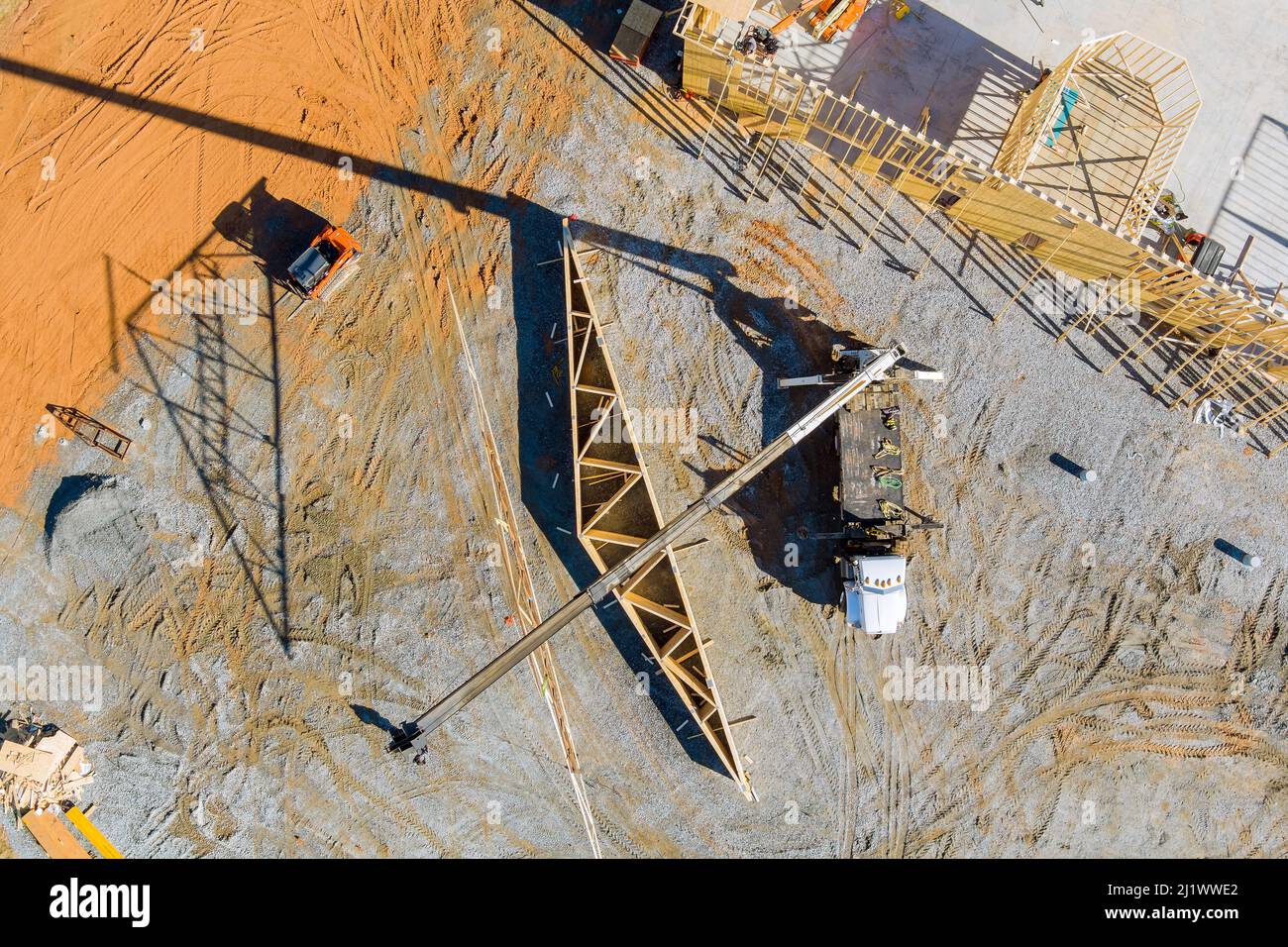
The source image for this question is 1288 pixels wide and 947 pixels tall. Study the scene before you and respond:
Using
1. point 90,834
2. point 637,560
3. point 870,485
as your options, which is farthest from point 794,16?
point 90,834

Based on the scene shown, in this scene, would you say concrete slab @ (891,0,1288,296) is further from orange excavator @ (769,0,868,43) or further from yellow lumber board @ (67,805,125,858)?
yellow lumber board @ (67,805,125,858)

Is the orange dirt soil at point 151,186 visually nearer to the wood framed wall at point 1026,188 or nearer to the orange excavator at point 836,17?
the wood framed wall at point 1026,188

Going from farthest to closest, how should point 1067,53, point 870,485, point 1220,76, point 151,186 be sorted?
point 151,186
point 1067,53
point 1220,76
point 870,485

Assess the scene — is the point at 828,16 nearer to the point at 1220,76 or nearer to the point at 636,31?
the point at 636,31

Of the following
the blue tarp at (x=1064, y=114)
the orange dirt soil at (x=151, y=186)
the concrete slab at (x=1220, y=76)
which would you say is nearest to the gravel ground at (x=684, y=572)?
the orange dirt soil at (x=151, y=186)

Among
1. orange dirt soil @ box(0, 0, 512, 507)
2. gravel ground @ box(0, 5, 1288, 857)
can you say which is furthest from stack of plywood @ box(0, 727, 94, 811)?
orange dirt soil @ box(0, 0, 512, 507)

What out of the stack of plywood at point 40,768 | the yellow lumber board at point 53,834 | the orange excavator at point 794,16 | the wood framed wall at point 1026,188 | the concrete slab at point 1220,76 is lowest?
the yellow lumber board at point 53,834
